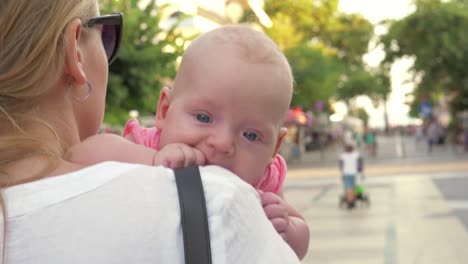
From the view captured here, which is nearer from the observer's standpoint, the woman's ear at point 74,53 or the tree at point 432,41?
the woman's ear at point 74,53

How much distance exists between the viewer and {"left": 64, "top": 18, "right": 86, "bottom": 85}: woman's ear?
1.42 metres

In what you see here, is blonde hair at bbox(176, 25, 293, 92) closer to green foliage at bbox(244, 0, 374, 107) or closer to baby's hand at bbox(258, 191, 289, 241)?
baby's hand at bbox(258, 191, 289, 241)

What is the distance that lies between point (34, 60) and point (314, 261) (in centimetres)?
778

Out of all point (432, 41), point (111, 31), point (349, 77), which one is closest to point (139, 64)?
point (111, 31)

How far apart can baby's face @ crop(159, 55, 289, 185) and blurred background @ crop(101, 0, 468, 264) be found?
38 centimetres

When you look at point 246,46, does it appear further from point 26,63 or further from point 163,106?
point 26,63

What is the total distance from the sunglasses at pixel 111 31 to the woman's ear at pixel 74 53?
123 mm

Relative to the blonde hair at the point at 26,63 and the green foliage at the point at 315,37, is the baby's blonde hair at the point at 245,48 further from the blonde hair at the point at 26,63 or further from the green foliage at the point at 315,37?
the green foliage at the point at 315,37

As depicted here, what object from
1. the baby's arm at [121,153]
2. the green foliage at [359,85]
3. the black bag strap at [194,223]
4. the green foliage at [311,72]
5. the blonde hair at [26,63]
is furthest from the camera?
the green foliage at [359,85]

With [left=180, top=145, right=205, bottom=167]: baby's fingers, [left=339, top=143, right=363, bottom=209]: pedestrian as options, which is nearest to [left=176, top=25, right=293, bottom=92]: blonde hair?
[left=180, top=145, right=205, bottom=167]: baby's fingers

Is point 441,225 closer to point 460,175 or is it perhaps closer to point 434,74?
point 460,175

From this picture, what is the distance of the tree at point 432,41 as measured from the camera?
1302 inches

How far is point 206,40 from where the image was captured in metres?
1.79

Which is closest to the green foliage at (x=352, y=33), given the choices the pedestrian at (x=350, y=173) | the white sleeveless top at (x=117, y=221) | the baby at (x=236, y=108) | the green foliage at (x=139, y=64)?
the pedestrian at (x=350, y=173)
